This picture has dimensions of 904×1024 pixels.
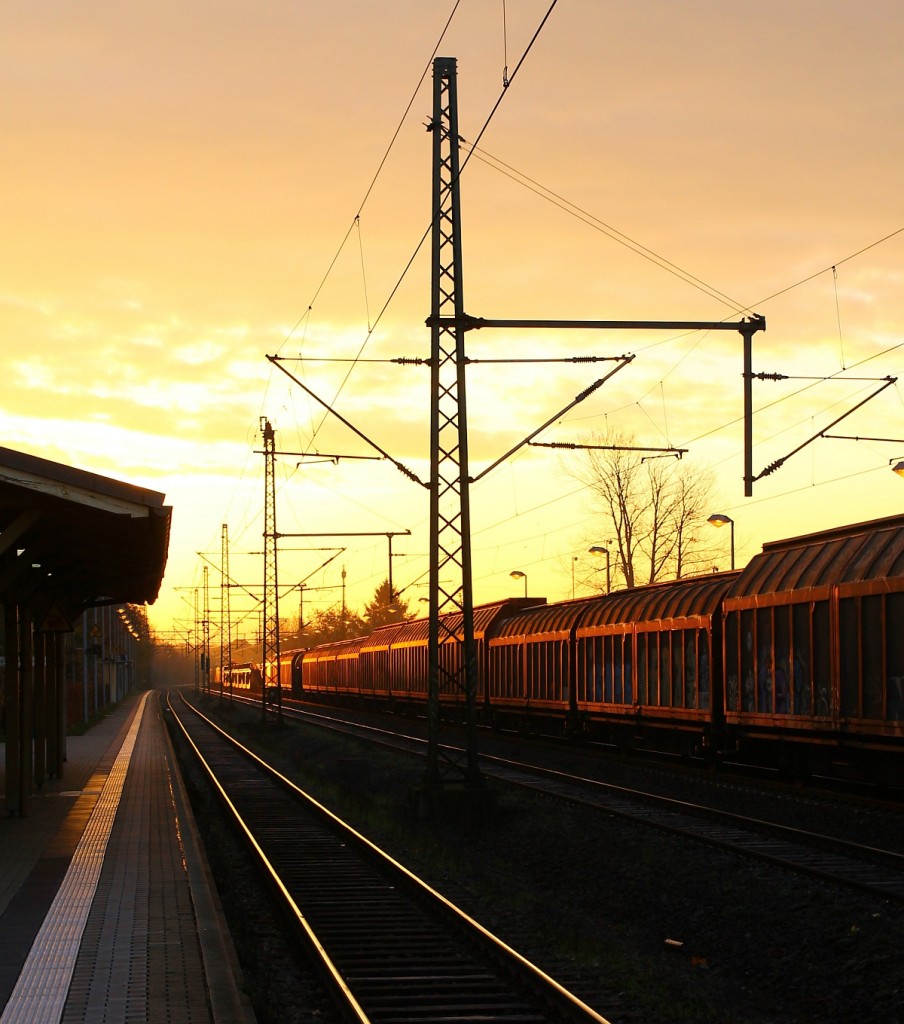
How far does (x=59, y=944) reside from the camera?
9664 millimetres

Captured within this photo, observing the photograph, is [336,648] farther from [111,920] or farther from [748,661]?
[111,920]

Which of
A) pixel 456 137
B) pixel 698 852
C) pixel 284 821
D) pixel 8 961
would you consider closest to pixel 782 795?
pixel 698 852

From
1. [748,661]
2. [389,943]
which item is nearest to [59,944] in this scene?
[389,943]

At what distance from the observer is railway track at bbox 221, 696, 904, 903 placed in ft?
41.0

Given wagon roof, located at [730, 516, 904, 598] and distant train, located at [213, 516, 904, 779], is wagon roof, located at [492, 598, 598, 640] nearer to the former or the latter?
distant train, located at [213, 516, 904, 779]

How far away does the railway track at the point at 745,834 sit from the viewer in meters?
12.5

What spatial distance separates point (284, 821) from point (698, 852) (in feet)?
24.9

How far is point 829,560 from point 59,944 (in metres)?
12.4

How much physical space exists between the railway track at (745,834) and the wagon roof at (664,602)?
11.8 ft

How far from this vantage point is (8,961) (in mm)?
9086

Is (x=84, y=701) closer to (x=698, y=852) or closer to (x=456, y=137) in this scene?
(x=456, y=137)

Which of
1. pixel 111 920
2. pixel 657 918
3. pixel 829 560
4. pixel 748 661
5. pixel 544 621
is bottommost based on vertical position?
pixel 657 918

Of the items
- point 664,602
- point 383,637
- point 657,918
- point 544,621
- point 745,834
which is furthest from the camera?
point 383,637

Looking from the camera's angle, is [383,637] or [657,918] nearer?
[657,918]
